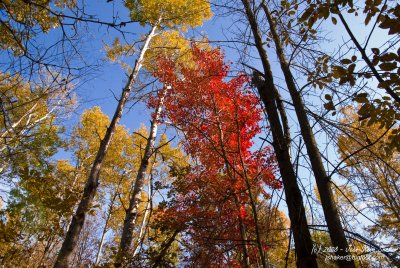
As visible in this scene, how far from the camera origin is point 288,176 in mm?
1676

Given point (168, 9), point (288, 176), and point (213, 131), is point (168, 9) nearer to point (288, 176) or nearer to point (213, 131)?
point (213, 131)

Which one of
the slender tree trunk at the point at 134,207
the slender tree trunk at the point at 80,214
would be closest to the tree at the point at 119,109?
the slender tree trunk at the point at 80,214

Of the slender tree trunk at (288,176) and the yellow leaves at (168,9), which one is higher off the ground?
the yellow leaves at (168,9)

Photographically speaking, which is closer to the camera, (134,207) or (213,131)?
(134,207)

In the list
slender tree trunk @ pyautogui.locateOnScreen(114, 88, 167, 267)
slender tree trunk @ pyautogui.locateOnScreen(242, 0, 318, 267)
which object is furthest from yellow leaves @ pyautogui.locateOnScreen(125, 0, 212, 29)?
slender tree trunk @ pyautogui.locateOnScreen(242, 0, 318, 267)

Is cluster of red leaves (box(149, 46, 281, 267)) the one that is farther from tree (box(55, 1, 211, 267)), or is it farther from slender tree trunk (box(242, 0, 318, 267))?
slender tree trunk (box(242, 0, 318, 267))

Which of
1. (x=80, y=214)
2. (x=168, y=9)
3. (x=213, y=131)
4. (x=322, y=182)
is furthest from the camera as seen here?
(x=168, y=9)

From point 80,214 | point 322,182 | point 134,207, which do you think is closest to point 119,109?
point 134,207

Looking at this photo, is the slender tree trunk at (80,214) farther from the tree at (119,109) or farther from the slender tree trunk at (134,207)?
the slender tree trunk at (134,207)

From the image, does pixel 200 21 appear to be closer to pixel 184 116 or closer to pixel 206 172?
pixel 184 116

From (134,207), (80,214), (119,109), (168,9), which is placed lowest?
(80,214)

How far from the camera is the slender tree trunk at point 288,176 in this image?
1444 mm

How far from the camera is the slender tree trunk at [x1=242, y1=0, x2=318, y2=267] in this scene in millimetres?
1444

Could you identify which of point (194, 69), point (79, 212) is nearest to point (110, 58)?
point (194, 69)
